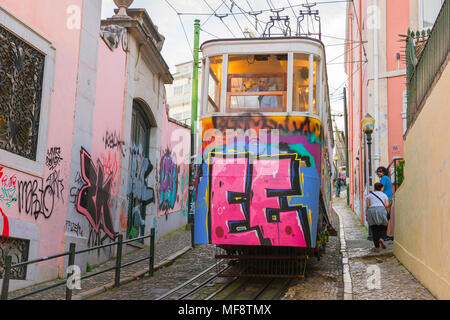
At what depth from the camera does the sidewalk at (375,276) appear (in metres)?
7.22

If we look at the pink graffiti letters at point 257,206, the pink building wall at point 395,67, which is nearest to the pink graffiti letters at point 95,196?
the pink graffiti letters at point 257,206

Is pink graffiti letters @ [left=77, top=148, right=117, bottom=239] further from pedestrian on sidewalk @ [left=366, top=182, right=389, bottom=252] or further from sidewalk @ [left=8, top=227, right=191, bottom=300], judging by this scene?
pedestrian on sidewalk @ [left=366, top=182, right=389, bottom=252]

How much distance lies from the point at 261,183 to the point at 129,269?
3.91m

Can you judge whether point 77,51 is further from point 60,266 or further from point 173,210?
point 173,210

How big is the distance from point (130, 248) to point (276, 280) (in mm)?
5034

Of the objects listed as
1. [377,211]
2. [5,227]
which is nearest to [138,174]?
[5,227]

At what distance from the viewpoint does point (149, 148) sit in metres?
15.0

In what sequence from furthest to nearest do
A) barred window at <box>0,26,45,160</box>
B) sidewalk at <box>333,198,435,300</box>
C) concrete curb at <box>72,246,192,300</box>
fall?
barred window at <box>0,26,45,160</box> < concrete curb at <box>72,246,192,300</box> < sidewalk at <box>333,198,435,300</box>

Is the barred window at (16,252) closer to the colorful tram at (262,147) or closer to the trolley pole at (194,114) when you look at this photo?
the colorful tram at (262,147)

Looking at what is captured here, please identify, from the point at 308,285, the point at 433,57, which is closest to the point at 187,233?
the point at 308,285

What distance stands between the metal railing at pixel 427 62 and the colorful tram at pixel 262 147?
5.40 feet

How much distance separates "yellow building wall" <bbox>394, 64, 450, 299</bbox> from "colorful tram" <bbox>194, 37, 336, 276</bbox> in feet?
5.33

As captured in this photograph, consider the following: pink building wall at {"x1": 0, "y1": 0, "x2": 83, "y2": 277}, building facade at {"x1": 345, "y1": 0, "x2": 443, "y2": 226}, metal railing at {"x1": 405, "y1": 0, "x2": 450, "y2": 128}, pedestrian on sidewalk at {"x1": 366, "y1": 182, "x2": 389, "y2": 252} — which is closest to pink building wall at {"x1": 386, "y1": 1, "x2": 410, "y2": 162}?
building facade at {"x1": 345, "y1": 0, "x2": 443, "y2": 226}

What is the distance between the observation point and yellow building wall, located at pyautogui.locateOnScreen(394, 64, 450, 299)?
6.18 meters
